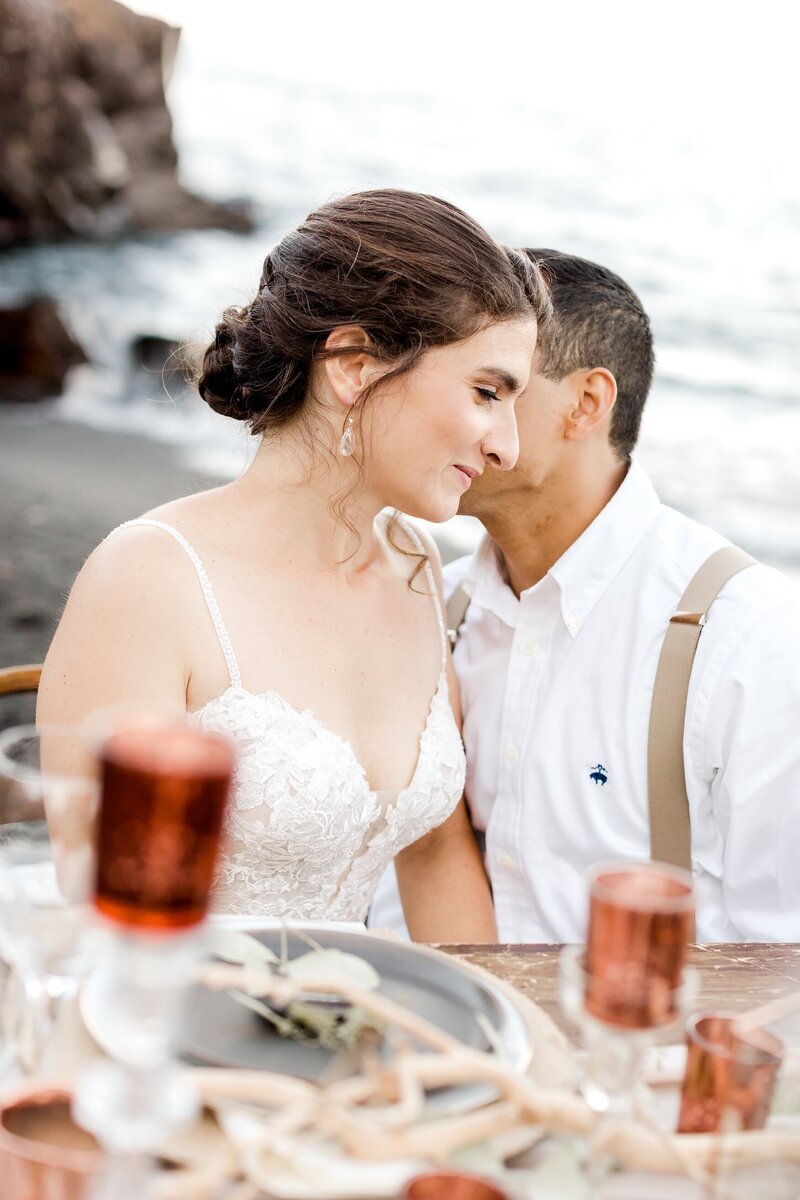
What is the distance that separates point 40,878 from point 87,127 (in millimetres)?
22752

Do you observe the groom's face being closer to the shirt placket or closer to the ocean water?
the shirt placket

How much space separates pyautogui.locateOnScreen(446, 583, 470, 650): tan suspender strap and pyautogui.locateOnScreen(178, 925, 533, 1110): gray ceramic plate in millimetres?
1674

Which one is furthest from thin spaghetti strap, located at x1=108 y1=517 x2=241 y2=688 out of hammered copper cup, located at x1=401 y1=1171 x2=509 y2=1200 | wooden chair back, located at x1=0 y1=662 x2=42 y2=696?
hammered copper cup, located at x1=401 y1=1171 x2=509 y2=1200

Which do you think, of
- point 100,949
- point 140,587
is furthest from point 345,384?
point 100,949

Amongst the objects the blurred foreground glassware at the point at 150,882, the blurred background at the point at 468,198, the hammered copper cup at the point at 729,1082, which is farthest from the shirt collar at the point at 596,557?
the blurred background at the point at 468,198

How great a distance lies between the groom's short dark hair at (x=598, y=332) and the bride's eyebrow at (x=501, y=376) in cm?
46

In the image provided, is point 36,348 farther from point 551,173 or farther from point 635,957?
point 635,957

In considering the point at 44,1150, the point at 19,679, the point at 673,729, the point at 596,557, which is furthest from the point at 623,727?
the point at 44,1150

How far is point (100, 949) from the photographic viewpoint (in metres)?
1.25

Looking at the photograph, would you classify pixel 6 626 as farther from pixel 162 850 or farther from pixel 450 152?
pixel 450 152

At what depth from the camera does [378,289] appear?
2.51 metres

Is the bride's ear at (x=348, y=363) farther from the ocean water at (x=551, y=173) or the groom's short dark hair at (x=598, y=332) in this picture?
the ocean water at (x=551, y=173)

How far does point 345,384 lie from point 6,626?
4.52 metres

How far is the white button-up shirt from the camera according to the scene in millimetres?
2689
